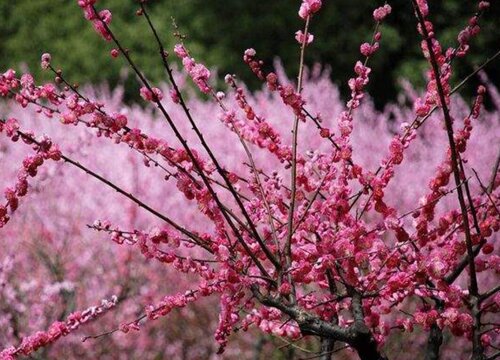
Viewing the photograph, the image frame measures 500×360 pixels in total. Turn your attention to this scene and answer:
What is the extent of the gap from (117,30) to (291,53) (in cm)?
460

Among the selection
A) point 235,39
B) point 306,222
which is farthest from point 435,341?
point 235,39

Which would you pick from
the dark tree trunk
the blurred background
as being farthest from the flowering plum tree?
the blurred background

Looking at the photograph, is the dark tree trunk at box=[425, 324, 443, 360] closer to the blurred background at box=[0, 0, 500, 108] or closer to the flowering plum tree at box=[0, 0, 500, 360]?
the flowering plum tree at box=[0, 0, 500, 360]

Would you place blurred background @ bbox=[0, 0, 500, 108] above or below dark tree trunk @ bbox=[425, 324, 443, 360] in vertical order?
above

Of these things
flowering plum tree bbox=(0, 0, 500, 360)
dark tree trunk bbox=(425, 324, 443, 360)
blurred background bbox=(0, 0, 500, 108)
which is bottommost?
dark tree trunk bbox=(425, 324, 443, 360)

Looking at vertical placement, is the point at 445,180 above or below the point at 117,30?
below

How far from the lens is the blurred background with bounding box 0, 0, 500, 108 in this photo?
15.0 m

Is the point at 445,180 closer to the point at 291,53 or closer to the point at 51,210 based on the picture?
the point at 51,210

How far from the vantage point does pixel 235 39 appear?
15.7 meters

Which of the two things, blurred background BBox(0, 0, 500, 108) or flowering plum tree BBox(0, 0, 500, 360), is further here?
blurred background BBox(0, 0, 500, 108)

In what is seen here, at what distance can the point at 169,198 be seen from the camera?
309 inches

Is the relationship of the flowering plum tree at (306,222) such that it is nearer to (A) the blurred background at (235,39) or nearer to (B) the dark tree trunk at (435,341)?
(B) the dark tree trunk at (435,341)

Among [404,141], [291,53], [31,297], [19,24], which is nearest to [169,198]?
[31,297]

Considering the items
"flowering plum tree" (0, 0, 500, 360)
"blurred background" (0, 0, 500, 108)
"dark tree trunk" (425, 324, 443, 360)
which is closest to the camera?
"flowering plum tree" (0, 0, 500, 360)
